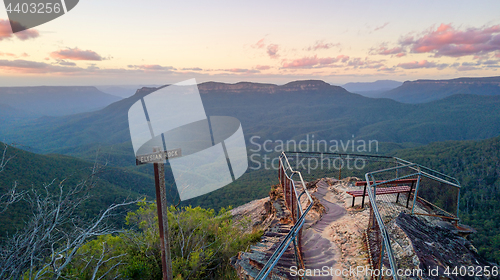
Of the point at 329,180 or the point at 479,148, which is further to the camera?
the point at 479,148

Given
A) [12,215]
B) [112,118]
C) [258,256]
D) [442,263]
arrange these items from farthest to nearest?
1. [112,118]
2. [12,215]
3. [258,256]
4. [442,263]

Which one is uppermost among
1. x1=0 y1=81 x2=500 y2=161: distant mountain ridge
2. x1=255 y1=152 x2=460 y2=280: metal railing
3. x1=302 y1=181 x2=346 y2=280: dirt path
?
x1=255 y1=152 x2=460 y2=280: metal railing

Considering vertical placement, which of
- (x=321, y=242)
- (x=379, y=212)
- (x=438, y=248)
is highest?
(x=438, y=248)

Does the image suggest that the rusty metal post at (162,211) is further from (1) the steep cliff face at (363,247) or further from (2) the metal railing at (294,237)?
(2) the metal railing at (294,237)

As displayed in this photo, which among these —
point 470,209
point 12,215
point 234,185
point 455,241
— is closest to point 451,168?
point 470,209

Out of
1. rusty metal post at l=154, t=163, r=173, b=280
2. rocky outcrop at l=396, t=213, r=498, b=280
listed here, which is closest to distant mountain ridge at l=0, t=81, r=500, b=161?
rusty metal post at l=154, t=163, r=173, b=280

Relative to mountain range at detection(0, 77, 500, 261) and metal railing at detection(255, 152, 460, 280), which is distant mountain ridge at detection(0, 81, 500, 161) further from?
metal railing at detection(255, 152, 460, 280)

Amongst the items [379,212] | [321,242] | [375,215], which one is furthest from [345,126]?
[375,215]

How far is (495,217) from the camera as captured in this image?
34.0m

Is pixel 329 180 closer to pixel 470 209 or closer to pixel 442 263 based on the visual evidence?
pixel 442 263

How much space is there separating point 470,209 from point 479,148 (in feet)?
74.8

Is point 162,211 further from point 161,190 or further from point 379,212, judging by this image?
point 379,212

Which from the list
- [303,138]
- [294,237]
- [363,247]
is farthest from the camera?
[303,138]

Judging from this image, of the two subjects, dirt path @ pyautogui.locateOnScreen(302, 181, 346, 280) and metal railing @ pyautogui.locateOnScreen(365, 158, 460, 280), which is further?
dirt path @ pyautogui.locateOnScreen(302, 181, 346, 280)
